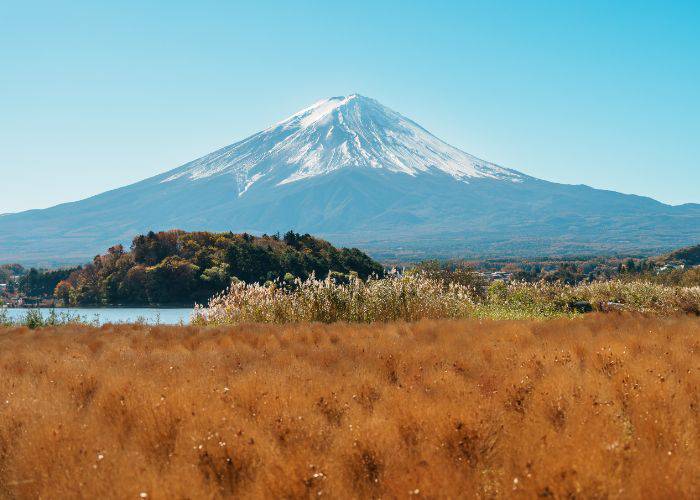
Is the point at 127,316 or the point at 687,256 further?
the point at 687,256

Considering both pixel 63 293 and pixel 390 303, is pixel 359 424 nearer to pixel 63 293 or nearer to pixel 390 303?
pixel 390 303

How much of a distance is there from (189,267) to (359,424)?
37909mm

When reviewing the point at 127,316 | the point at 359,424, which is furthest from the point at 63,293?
the point at 359,424

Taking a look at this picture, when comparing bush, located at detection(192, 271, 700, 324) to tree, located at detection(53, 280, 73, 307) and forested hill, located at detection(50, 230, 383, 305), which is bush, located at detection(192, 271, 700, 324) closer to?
forested hill, located at detection(50, 230, 383, 305)

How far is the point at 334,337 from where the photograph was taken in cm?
1130

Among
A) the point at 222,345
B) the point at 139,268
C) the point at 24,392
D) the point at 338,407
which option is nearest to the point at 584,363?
the point at 338,407

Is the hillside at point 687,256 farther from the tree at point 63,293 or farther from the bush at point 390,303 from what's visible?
the tree at point 63,293

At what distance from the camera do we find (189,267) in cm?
4184

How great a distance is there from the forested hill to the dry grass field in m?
32.8

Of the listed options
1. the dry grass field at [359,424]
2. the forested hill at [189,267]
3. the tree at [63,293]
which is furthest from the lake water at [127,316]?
the dry grass field at [359,424]

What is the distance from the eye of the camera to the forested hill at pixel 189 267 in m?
41.8

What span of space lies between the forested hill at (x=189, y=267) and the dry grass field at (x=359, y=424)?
1293 inches

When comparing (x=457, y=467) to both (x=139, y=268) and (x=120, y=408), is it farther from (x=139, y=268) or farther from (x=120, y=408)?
(x=139, y=268)

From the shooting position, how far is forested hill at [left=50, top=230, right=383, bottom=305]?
137 ft
